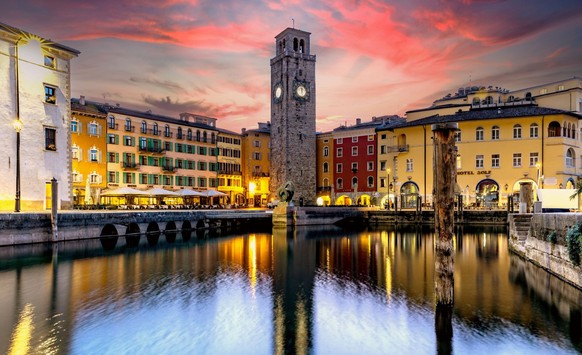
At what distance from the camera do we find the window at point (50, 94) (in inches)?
1403

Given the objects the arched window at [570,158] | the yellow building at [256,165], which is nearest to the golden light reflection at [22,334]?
the arched window at [570,158]

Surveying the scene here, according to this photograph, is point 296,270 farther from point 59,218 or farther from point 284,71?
point 284,71

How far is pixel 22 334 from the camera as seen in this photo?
464 inches

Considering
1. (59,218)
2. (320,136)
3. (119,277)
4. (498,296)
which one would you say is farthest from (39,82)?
(320,136)

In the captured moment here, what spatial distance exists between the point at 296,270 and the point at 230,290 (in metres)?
5.63

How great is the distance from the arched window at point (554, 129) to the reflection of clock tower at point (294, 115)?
33.9 m

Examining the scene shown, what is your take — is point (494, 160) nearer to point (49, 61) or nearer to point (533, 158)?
point (533, 158)

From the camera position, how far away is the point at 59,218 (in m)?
29.8

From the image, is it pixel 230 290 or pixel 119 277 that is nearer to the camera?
pixel 230 290

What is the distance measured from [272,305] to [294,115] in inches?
2190

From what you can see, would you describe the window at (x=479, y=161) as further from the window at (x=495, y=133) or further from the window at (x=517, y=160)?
the window at (x=517, y=160)

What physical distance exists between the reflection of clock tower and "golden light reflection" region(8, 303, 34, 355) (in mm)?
55470

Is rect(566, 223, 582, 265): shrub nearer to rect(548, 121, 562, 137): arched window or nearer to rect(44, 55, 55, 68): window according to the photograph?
rect(44, 55, 55, 68): window

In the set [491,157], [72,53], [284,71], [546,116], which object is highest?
[284,71]
